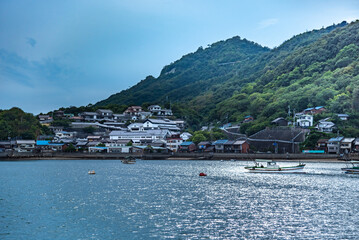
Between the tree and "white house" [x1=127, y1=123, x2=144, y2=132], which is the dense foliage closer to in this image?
"white house" [x1=127, y1=123, x2=144, y2=132]

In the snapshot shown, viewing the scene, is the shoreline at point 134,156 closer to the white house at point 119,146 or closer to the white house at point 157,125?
the white house at point 119,146

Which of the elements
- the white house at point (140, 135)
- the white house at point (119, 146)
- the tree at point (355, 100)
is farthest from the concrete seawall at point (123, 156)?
the tree at point (355, 100)

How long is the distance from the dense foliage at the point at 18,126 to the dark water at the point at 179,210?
72.5 m

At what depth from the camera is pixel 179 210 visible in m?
32.2

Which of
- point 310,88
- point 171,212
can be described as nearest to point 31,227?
point 171,212

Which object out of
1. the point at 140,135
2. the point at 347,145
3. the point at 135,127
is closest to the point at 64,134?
the point at 135,127

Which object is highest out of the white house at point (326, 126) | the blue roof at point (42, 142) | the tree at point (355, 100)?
the tree at point (355, 100)

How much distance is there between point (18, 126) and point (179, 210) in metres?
105

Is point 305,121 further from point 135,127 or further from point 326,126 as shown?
point 135,127

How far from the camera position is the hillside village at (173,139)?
324ft

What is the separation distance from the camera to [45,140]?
120m

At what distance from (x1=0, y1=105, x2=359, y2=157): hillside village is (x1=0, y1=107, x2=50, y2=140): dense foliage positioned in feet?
11.7

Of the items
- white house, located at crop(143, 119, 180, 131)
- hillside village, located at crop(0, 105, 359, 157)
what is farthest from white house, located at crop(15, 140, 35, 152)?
white house, located at crop(143, 119, 180, 131)

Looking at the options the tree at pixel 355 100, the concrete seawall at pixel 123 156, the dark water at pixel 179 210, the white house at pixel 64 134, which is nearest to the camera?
the dark water at pixel 179 210
